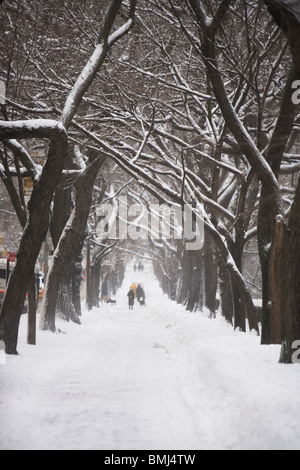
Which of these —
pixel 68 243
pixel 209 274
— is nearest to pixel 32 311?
pixel 68 243

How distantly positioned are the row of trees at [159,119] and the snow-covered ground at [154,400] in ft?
3.71

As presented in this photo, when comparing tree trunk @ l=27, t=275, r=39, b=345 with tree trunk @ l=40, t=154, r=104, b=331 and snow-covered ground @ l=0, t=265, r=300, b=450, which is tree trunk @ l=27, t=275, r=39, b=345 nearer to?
snow-covered ground @ l=0, t=265, r=300, b=450

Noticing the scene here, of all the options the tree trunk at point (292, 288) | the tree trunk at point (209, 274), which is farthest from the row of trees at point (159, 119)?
the tree trunk at point (209, 274)

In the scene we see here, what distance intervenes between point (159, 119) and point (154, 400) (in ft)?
32.9

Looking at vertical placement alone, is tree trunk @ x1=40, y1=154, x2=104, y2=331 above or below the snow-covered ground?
above

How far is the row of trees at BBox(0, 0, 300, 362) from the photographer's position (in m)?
10.7

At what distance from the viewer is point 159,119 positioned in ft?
52.2

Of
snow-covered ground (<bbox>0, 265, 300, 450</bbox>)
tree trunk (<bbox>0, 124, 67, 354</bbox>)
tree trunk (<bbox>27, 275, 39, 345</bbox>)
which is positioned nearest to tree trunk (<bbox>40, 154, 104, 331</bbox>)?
tree trunk (<bbox>27, 275, 39, 345</bbox>)

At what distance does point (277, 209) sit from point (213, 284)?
12398 mm

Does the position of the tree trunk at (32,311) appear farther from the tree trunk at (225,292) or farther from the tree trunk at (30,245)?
the tree trunk at (225,292)

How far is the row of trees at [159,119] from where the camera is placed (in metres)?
10.7

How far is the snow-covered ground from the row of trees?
1131 mm

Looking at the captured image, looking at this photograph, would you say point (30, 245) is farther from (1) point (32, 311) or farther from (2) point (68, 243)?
(2) point (68, 243)
